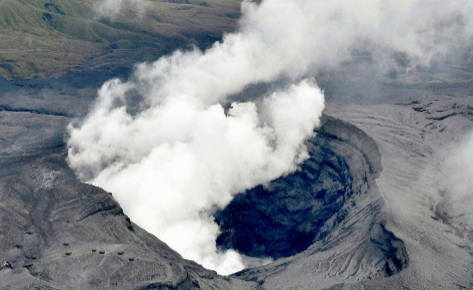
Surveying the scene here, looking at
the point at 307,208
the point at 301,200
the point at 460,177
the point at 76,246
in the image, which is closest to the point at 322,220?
the point at 307,208

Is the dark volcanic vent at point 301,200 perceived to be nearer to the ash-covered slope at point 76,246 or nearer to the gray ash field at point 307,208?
the gray ash field at point 307,208

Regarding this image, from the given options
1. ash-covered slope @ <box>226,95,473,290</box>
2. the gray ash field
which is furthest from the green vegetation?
ash-covered slope @ <box>226,95,473,290</box>

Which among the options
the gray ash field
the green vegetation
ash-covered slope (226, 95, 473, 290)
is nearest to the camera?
the gray ash field

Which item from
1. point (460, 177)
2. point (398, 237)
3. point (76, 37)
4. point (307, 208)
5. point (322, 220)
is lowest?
point (398, 237)

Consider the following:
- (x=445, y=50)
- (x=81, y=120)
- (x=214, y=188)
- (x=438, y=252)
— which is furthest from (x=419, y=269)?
(x=445, y=50)

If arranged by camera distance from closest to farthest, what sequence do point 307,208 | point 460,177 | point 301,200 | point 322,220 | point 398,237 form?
point 398,237
point 460,177
point 322,220
point 307,208
point 301,200

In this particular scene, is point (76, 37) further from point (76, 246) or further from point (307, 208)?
point (76, 246)

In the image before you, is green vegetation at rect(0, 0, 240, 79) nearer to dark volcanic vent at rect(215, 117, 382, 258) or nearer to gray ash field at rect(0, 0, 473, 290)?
gray ash field at rect(0, 0, 473, 290)
